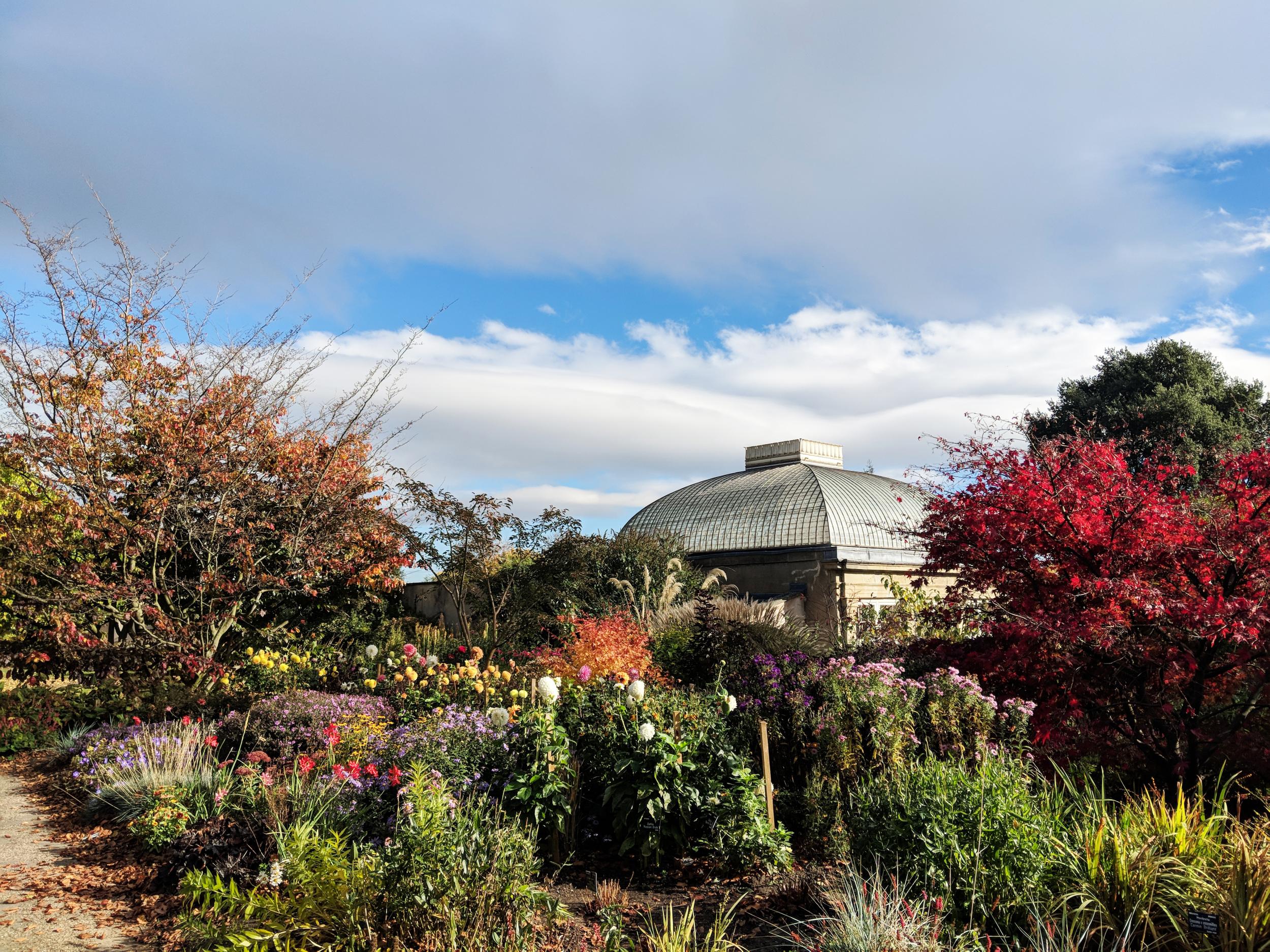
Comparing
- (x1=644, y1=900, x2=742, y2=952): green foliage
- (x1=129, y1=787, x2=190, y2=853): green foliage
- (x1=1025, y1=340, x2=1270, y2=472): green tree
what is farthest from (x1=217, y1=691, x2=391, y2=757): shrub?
(x1=1025, y1=340, x2=1270, y2=472): green tree

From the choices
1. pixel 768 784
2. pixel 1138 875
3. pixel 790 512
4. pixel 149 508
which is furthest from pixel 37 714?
pixel 790 512

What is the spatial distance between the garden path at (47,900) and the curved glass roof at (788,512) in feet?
43.0

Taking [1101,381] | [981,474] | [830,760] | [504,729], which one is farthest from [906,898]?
[1101,381]

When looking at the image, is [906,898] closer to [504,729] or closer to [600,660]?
[504,729]

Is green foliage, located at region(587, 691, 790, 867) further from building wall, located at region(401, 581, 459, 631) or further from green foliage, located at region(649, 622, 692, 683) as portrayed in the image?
building wall, located at region(401, 581, 459, 631)

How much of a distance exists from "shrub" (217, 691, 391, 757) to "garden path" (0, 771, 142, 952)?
1.52m

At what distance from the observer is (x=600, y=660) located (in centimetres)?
833

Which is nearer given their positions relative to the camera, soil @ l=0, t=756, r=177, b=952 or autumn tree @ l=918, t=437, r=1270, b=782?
soil @ l=0, t=756, r=177, b=952

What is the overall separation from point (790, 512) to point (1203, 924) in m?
16.0

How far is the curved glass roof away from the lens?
18.8 metres

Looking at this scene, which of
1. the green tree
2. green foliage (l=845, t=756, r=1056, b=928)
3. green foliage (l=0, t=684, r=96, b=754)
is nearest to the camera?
green foliage (l=845, t=756, r=1056, b=928)

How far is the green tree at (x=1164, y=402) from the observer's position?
22656 mm

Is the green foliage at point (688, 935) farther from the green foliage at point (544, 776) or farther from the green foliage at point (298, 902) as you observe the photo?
the green foliage at point (298, 902)

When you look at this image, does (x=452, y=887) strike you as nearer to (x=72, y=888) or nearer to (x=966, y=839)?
(x=966, y=839)
